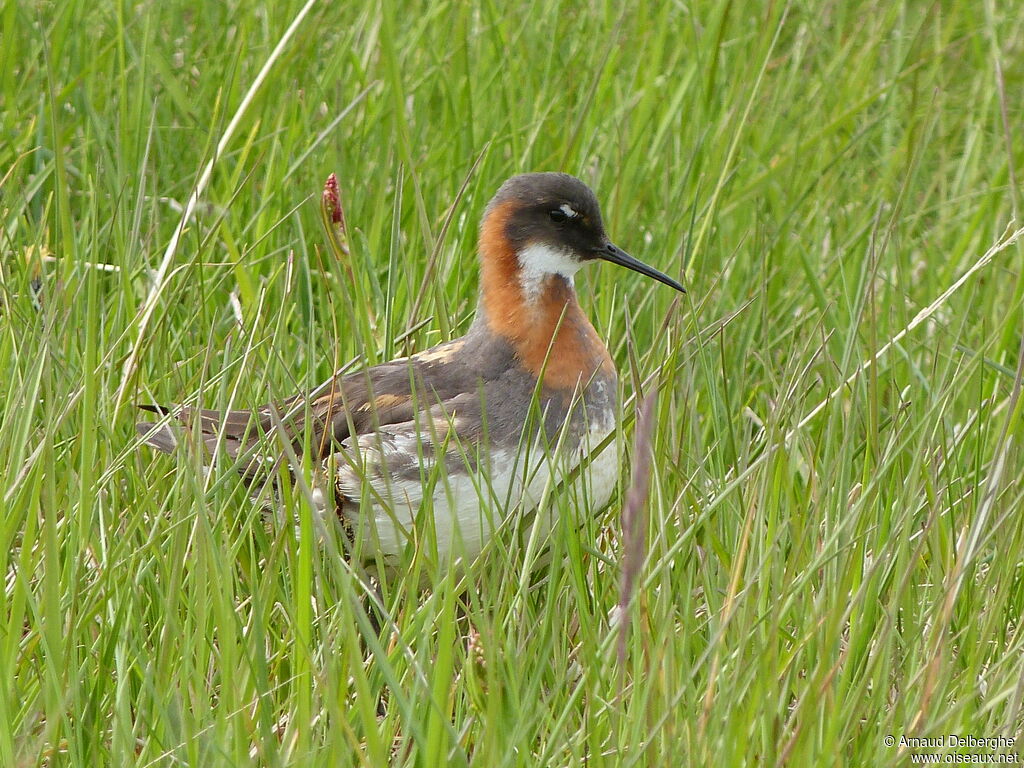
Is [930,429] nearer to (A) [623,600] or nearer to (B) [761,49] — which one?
(A) [623,600]

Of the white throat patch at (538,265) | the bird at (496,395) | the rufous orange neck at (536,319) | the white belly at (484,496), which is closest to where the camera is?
the white belly at (484,496)

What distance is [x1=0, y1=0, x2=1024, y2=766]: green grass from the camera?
234 centimetres

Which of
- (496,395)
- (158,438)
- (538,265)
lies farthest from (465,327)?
(158,438)

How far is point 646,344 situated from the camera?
14.3ft

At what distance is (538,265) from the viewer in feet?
12.5

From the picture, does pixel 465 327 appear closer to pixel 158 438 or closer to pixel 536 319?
pixel 536 319

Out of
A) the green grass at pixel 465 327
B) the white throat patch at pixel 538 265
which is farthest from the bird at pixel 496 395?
the green grass at pixel 465 327

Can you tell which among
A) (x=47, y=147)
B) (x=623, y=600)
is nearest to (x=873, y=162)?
(x=47, y=147)

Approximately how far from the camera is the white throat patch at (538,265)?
12.4 ft

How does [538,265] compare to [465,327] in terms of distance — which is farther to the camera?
[465,327]

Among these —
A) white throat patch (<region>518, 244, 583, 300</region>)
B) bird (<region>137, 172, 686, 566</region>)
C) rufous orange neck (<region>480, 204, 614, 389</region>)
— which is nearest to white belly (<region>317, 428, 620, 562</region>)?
bird (<region>137, 172, 686, 566</region>)

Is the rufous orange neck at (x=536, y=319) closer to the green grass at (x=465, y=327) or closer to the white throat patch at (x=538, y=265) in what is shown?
the white throat patch at (x=538, y=265)

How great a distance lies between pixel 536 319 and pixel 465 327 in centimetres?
63

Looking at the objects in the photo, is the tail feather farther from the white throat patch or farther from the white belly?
the white throat patch
